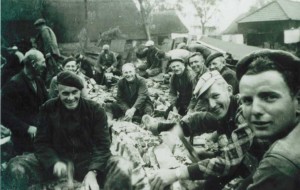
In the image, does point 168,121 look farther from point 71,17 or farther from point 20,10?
point 71,17

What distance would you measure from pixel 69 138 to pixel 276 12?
2.34 meters

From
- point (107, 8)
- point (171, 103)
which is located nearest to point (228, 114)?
point (171, 103)

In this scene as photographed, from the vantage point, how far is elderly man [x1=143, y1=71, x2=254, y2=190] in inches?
62.5

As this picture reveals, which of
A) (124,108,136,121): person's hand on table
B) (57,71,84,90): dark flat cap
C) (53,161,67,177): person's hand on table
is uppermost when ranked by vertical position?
(57,71,84,90): dark flat cap

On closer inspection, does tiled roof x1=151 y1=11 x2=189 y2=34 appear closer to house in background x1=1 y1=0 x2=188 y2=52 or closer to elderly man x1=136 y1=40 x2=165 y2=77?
house in background x1=1 y1=0 x2=188 y2=52

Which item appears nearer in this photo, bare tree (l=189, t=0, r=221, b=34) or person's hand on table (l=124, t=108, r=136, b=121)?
bare tree (l=189, t=0, r=221, b=34)

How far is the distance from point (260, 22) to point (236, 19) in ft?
0.95

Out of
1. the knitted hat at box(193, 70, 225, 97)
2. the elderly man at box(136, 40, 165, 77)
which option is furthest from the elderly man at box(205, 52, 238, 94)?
the elderly man at box(136, 40, 165, 77)

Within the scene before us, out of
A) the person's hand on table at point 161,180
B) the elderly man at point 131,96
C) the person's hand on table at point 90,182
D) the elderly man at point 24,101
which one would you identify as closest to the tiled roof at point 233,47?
the elderly man at point 131,96

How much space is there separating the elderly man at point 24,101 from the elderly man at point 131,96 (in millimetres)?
1562

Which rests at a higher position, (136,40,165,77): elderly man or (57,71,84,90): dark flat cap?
(57,71,84,90): dark flat cap

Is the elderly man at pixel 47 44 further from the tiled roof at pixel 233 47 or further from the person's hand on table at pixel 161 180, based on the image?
the person's hand on table at pixel 161 180

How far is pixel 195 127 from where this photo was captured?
2.54m

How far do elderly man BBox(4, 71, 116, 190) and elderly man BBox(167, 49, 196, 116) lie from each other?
197 cm
